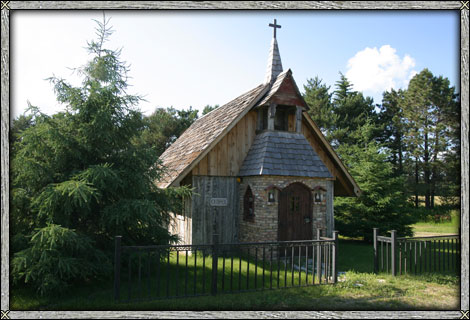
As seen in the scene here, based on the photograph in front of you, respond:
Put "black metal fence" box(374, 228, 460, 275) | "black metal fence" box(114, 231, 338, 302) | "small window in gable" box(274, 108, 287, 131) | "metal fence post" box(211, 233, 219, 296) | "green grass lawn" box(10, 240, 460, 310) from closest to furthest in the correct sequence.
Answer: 1. "green grass lawn" box(10, 240, 460, 310)
2. "black metal fence" box(114, 231, 338, 302)
3. "metal fence post" box(211, 233, 219, 296)
4. "black metal fence" box(374, 228, 460, 275)
5. "small window in gable" box(274, 108, 287, 131)

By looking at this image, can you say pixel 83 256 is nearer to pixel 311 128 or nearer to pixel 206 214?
pixel 206 214

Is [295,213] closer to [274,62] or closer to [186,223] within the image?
[186,223]

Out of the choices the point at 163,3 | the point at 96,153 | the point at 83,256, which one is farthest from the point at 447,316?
the point at 96,153

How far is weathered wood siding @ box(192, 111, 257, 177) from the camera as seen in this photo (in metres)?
11.3

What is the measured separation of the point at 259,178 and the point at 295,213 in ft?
5.77

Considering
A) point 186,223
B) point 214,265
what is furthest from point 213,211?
point 214,265

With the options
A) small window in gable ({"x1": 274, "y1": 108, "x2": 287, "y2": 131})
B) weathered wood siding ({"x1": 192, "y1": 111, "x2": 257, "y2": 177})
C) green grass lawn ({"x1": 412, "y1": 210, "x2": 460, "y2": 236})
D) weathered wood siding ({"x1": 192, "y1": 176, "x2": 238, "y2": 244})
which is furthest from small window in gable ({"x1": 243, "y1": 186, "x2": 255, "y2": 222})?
green grass lawn ({"x1": 412, "y1": 210, "x2": 460, "y2": 236})

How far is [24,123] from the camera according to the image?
7.76 metres

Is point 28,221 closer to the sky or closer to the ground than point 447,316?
closer to the sky

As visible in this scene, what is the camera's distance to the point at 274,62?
12945 millimetres

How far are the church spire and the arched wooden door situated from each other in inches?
169

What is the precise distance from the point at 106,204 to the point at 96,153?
1129 mm

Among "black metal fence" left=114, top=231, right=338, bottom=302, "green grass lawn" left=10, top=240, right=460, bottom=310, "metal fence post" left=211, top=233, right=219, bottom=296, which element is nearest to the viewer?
"green grass lawn" left=10, top=240, right=460, bottom=310

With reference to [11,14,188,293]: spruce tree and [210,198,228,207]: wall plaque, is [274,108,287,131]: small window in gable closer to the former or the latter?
[210,198,228,207]: wall plaque
